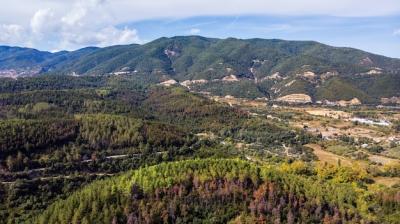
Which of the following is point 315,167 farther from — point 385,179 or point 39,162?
point 39,162

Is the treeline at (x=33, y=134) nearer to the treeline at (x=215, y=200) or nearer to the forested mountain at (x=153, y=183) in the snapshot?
the forested mountain at (x=153, y=183)

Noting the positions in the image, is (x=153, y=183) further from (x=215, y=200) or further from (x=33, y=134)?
(x=33, y=134)

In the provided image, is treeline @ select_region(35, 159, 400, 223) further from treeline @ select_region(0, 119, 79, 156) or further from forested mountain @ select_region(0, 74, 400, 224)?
treeline @ select_region(0, 119, 79, 156)

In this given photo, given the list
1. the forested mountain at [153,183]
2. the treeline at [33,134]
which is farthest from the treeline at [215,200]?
the treeline at [33,134]

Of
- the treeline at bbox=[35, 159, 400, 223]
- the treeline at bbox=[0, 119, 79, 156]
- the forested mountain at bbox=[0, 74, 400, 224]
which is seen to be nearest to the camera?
the treeline at bbox=[35, 159, 400, 223]

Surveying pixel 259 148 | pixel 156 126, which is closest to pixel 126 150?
pixel 156 126

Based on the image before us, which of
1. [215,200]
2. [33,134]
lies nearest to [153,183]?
[215,200]

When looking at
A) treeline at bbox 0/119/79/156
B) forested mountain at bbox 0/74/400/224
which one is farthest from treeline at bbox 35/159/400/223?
treeline at bbox 0/119/79/156

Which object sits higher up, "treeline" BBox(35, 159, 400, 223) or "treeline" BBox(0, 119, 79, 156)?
"treeline" BBox(0, 119, 79, 156)

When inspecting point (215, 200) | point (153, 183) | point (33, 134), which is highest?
point (33, 134)
